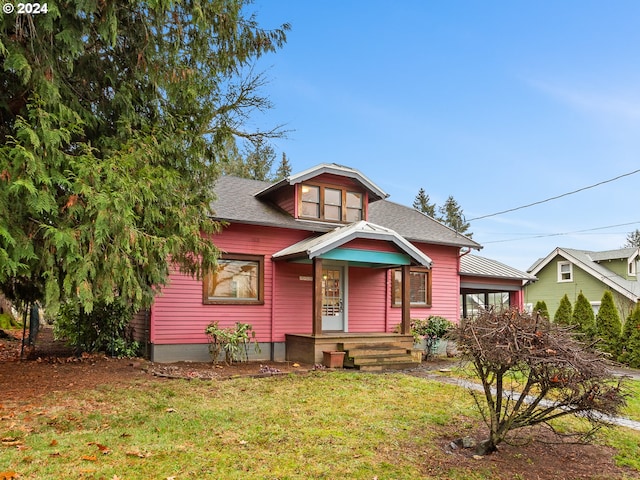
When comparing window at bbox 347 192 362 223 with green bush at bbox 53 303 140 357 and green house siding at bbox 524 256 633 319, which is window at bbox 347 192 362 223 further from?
green house siding at bbox 524 256 633 319

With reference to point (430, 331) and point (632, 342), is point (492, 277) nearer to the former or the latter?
point (430, 331)

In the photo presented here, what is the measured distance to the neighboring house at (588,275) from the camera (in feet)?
80.2

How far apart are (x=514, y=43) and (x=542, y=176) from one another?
1263 centimetres

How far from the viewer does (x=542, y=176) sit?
2467 cm

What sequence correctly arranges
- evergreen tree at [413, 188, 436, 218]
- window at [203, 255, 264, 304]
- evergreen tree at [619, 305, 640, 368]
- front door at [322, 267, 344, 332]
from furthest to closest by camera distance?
evergreen tree at [413, 188, 436, 218]
evergreen tree at [619, 305, 640, 368]
front door at [322, 267, 344, 332]
window at [203, 255, 264, 304]

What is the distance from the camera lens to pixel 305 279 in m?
12.2

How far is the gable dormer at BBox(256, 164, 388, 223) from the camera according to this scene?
1238cm

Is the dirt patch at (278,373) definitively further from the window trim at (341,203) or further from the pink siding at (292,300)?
the window trim at (341,203)

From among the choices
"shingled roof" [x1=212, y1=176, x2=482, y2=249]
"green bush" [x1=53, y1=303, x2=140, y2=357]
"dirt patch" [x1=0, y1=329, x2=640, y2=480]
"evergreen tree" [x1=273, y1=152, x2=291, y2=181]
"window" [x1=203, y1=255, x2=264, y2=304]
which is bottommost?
"dirt patch" [x1=0, y1=329, x2=640, y2=480]

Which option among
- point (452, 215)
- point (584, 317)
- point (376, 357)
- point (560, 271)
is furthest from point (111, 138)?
point (452, 215)

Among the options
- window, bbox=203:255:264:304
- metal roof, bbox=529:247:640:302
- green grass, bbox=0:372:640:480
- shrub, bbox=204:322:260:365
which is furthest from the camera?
metal roof, bbox=529:247:640:302

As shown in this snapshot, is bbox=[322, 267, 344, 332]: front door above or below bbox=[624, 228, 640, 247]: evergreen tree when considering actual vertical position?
below

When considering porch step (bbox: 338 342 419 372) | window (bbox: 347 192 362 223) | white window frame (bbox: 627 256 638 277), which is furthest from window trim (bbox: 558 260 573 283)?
porch step (bbox: 338 342 419 372)

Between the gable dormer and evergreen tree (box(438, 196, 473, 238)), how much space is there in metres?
38.1
